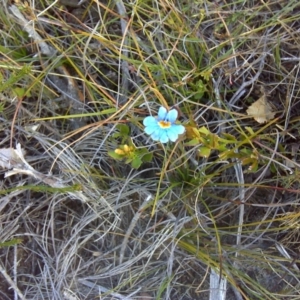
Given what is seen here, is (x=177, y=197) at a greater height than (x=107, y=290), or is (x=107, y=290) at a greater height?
(x=177, y=197)

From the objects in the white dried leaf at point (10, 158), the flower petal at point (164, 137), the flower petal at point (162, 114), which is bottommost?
the white dried leaf at point (10, 158)

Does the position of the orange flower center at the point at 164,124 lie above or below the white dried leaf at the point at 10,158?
above

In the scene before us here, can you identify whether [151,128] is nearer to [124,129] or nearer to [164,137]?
[164,137]

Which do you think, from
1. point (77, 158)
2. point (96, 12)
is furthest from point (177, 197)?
point (96, 12)

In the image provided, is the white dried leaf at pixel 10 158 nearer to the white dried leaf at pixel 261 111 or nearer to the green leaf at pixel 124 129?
the green leaf at pixel 124 129

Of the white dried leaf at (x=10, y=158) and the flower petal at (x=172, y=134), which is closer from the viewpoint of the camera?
the flower petal at (x=172, y=134)

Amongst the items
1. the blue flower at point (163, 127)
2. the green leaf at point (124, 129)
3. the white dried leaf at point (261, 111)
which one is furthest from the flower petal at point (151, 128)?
the white dried leaf at point (261, 111)

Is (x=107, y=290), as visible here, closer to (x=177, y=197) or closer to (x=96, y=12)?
(x=177, y=197)

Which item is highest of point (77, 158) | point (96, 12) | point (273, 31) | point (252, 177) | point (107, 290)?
point (96, 12)
